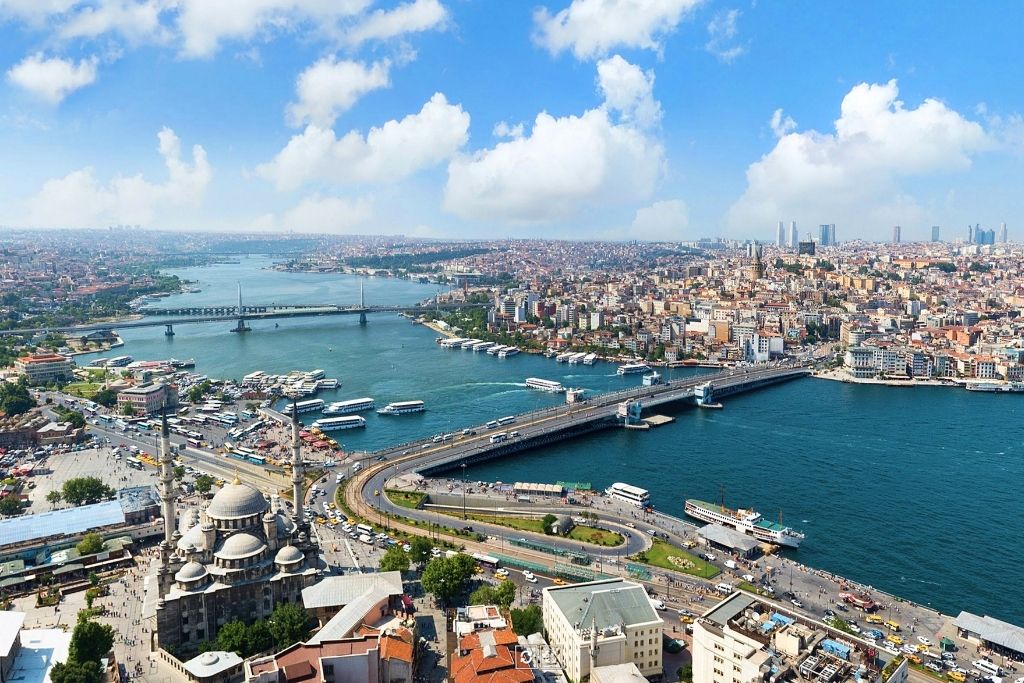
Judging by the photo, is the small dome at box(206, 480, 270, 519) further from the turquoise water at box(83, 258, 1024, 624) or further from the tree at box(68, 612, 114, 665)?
the turquoise water at box(83, 258, 1024, 624)

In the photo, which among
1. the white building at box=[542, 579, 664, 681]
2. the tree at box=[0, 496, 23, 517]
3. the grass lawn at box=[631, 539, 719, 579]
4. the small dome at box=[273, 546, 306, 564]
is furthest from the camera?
the tree at box=[0, 496, 23, 517]

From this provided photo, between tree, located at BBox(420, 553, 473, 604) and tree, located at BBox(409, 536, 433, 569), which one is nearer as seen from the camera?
tree, located at BBox(420, 553, 473, 604)

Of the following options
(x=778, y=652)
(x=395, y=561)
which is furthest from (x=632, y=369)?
(x=778, y=652)

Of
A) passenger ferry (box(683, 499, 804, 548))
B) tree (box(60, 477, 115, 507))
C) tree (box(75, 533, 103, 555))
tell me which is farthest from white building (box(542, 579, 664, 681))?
tree (box(60, 477, 115, 507))

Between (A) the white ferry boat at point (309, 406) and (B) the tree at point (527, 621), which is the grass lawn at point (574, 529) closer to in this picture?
(B) the tree at point (527, 621)

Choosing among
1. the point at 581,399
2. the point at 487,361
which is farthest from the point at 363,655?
the point at 487,361

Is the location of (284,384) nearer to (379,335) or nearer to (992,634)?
(379,335)

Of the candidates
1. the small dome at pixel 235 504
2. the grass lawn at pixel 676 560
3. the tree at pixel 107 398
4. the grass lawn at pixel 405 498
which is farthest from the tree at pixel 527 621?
the tree at pixel 107 398
